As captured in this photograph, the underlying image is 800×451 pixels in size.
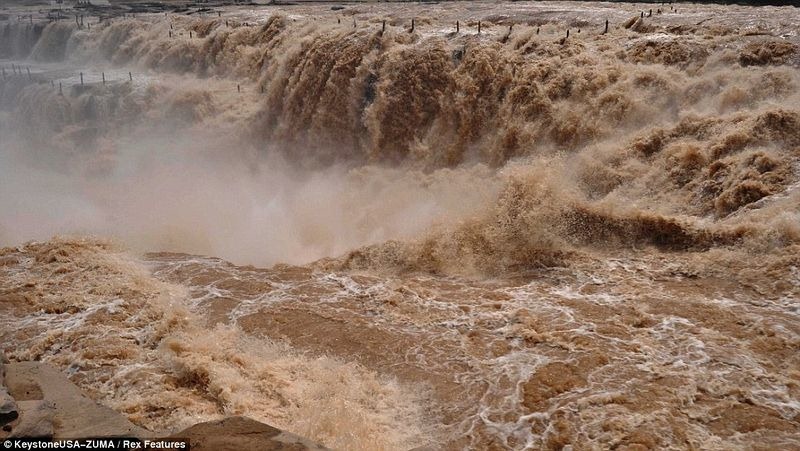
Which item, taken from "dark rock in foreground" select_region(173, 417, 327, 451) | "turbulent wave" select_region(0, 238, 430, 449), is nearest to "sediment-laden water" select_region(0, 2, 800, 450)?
"turbulent wave" select_region(0, 238, 430, 449)

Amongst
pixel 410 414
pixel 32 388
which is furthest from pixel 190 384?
pixel 410 414

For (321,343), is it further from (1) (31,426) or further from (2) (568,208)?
(2) (568,208)

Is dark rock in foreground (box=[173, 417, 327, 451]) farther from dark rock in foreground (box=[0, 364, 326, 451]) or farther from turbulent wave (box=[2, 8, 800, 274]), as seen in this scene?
turbulent wave (box=[2, 8, 800, 274])

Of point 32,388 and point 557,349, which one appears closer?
point 32,388

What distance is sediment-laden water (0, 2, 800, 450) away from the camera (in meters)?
6.12

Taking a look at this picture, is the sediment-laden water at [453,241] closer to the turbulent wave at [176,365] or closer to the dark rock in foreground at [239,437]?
the turbulent wave at [176,365]

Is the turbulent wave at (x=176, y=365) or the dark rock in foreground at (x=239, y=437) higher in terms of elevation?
the dark rock in foreground at (x=239, y=437)

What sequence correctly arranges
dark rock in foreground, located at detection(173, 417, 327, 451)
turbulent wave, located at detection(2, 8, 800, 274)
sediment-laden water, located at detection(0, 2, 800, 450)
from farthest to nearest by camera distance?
turbulent wave, located at detection(2, 8, 800, 274)
sediment-laden water, located at detection(0, 2, 800, 450)
dark rock in foreground, located at detection(173, 417, 327, 451)

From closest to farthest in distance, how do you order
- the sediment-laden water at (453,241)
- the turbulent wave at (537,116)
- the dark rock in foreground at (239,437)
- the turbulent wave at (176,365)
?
the dark rock in foreground at (239,437) < the turbulent wave at (176,365) < the sediment-laden water at (453,241) < the turbulent wave at (537,116)

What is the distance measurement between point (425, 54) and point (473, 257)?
6406mm

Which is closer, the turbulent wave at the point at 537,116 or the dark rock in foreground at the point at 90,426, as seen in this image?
the dark rock in foreground at the point at 90,426

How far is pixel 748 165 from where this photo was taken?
28.7 feet

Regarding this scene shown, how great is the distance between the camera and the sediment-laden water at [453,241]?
20.1ft

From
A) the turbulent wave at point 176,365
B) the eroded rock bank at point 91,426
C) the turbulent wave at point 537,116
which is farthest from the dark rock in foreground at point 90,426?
the turbulent wave at point 537,116
